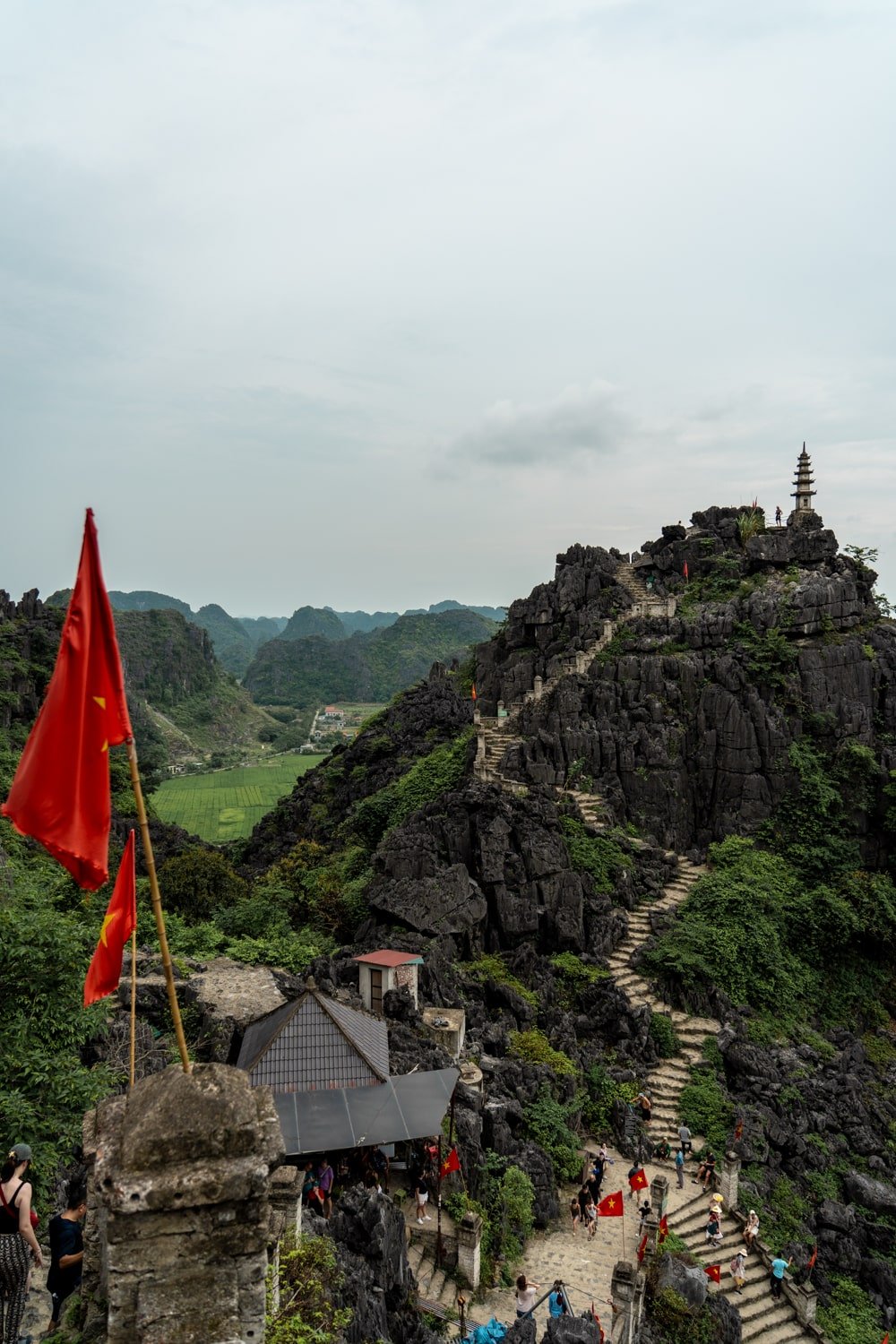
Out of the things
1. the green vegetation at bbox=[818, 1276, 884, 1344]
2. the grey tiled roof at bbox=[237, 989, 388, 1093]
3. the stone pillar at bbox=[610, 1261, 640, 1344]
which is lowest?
the green vegetation at bbox=[818, 1276, 884, 1344]

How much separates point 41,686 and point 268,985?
99.6ft

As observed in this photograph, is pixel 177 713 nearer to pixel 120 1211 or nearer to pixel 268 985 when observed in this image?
pixel 268 985

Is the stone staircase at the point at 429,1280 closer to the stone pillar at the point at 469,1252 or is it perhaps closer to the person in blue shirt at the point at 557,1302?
the stone pillar at the point at 469,1252

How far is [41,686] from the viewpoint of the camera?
44062 mm

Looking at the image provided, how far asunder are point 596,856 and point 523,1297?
17.6 m

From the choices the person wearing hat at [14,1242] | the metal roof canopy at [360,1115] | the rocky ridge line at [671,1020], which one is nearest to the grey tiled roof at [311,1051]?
the metal roof canopy at [360,1115]

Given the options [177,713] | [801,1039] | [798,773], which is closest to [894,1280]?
[801,1039]

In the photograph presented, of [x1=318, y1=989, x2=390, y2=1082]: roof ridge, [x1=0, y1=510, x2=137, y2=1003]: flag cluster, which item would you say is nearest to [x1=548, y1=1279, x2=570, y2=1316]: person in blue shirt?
[x1=318, y1=989, x2=390, y2=1082]: roof ridge

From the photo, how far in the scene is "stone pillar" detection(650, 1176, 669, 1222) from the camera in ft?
53.6

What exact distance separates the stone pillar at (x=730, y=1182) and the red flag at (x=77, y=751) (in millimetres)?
17598

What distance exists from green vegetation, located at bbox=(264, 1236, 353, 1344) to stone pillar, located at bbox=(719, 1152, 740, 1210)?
11.8m

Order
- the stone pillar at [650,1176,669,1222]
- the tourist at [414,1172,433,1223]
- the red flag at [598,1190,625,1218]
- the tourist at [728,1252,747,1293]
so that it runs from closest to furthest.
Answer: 1. the tourist at [414,1172,433,1223]
2. the red flag at [598,1190,625,1218]
3. the tourist at [728,1252,747,1293]
4. the stone pillar at [650,1176,669,1222]

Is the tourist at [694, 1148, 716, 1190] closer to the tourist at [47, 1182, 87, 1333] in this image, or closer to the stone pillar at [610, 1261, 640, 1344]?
the stone pillar at [610, 1261, 640, 1344]

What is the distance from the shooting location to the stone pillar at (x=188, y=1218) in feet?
14.1
